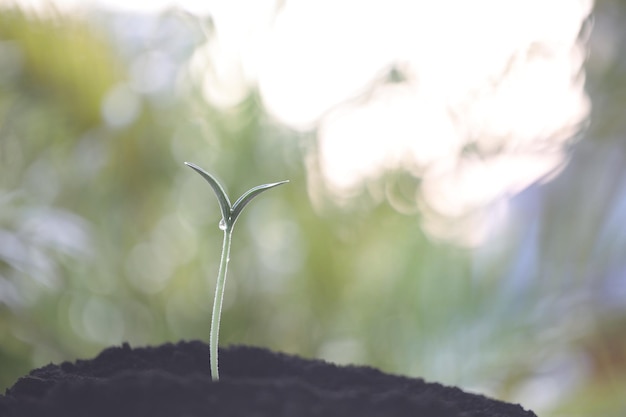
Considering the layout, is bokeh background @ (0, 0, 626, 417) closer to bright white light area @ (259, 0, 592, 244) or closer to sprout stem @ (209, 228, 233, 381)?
bright white light area @ (259, 0, 592, 244)

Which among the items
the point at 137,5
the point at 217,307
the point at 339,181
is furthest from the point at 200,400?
the point at 137,5

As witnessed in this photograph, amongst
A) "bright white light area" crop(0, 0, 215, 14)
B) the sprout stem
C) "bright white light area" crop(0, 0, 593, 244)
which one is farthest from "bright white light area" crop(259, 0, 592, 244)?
the sprout stem

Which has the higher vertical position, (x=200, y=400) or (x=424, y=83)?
(x=424, y=83)

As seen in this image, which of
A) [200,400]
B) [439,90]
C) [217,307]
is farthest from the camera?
[439,90]

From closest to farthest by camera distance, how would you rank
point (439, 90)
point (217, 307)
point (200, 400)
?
point (200, 400) → point (217, 307) → point (439, 90)

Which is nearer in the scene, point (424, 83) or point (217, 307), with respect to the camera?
point (217, 307)

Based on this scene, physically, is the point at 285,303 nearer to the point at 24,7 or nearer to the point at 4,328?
the point at 4,328

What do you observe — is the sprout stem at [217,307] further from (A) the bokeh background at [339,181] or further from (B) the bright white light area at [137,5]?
(B) the bright white light area at [137,5]

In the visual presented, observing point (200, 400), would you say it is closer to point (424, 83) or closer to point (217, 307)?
point (217, 307)
